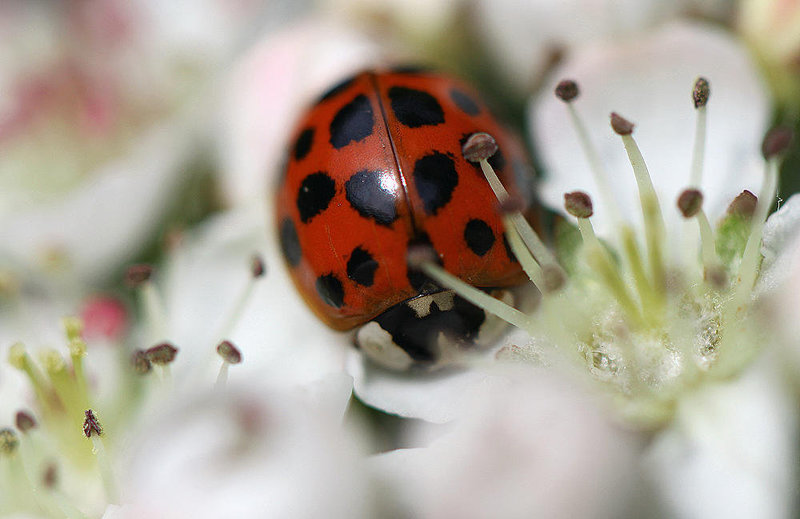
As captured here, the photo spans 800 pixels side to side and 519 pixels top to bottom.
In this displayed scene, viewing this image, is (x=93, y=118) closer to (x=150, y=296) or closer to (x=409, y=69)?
(x=150, y=296)

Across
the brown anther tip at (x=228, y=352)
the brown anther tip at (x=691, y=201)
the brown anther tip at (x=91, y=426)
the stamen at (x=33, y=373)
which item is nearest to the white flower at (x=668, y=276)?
the brown anther tip at (x=691, y=201)

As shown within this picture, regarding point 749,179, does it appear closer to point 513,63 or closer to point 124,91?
point 513,63

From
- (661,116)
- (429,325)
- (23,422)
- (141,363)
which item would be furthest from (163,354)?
(661,116)

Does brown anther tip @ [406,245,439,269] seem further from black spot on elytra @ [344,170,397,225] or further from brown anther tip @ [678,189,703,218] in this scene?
brown anther tip @ [678,189,703,218]

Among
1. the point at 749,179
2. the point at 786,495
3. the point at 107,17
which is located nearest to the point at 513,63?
the point at 749,179

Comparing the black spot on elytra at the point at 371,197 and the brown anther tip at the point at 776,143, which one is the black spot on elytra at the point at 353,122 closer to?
the black spot on elytra at the point at 371,197
